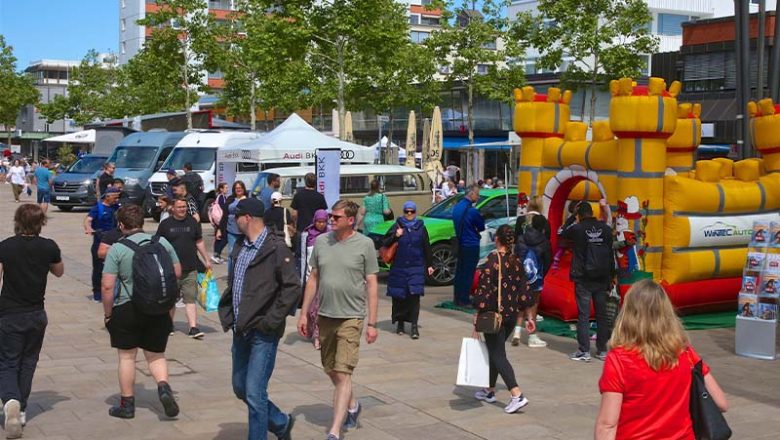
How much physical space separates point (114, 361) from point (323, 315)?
12.5ft

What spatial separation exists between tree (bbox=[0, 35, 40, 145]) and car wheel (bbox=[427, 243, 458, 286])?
59569 millimetres

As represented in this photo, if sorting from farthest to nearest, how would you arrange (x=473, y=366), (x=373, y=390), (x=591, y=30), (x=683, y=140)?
(x=591, y=30)
(x=683, y=140)
(x=373, y=390)
(x=473, y=366)

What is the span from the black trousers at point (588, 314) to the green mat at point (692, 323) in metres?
1.44

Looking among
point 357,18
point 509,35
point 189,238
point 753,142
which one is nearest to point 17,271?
point 189,238

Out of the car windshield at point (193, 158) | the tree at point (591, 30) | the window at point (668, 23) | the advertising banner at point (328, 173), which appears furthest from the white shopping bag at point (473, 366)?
the window at point (668, 23)

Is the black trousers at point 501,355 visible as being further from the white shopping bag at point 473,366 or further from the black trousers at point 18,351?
the black trousers at point 18,351

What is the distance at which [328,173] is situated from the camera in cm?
1545

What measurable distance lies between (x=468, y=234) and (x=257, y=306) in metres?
7.24

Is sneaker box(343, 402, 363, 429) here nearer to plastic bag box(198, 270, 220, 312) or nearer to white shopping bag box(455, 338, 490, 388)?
white shopping bag box(455, 338, 490, 388)

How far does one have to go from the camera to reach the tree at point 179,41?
140 ft

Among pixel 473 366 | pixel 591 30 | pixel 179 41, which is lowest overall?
pixel 473 366

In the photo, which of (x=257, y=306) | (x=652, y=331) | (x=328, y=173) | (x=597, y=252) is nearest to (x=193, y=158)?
(x=328, y=173)

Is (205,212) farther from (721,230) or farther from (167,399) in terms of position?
(167,399)

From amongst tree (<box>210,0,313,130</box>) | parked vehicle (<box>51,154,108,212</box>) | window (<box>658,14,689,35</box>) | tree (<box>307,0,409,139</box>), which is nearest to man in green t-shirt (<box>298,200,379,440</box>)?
tree (<box>210,0,313,130</box>)
